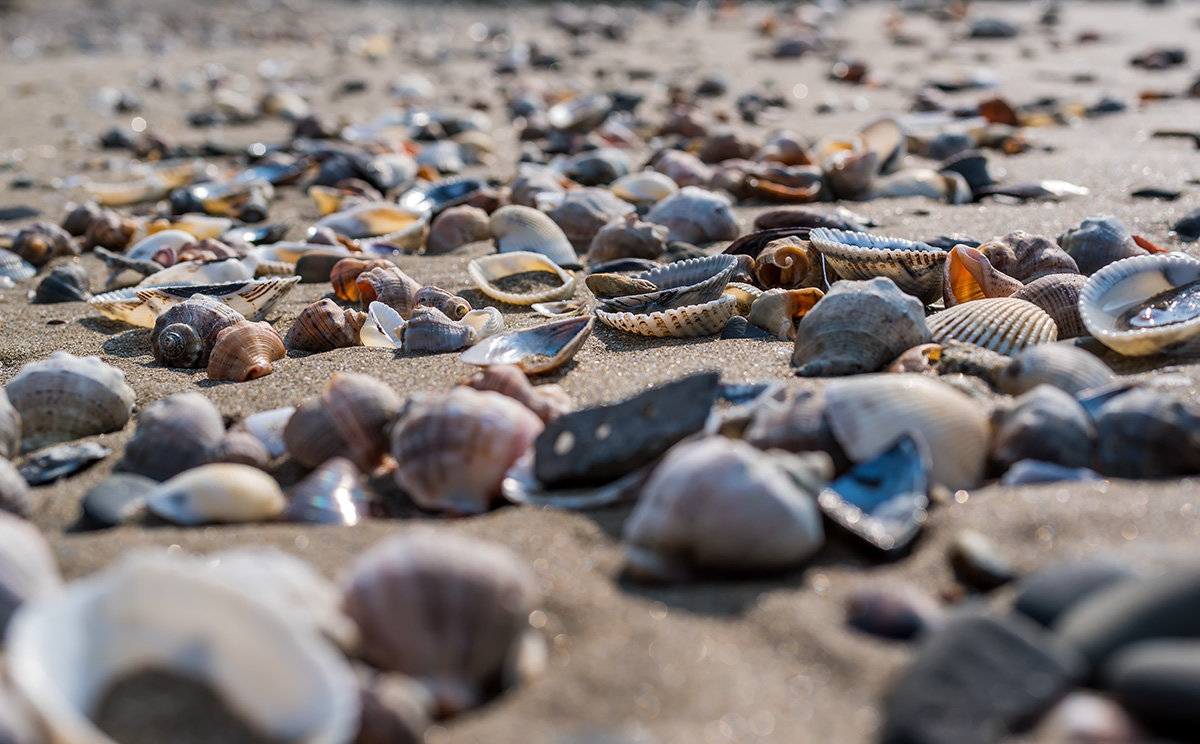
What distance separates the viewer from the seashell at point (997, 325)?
2.79 meters

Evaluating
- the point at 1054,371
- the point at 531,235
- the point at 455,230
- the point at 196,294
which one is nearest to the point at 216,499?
the point at 196,294

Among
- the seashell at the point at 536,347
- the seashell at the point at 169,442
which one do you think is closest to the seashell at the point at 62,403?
the seashell at the point at 169,442

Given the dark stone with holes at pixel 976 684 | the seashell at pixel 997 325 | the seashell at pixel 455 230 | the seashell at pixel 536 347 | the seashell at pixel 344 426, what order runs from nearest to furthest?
the dark stone with holes at pixel 976 684
the seashell at pixel 344 426
the seashell at pixel 997 325
the seashell at pixel 536 347
the seashell at pixel 455 230

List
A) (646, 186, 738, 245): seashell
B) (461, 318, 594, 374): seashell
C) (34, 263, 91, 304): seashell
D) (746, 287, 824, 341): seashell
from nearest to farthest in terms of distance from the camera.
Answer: (461, 318, 594, 374): seashell < (746, 287, 824, 341): seashell < (34, 263, 91, 304): seashell < (646, 186, 738, 245): seashell

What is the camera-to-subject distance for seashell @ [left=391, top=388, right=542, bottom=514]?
215 cm

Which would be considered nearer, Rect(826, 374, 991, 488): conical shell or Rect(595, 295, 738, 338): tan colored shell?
Rect(826, 374, 991, 488): conical shell

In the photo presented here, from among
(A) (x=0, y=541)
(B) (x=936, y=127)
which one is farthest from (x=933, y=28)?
(A) (x=0, y=541)

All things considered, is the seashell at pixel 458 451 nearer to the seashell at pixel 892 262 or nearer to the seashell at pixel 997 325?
the seashell at pixel 997 325

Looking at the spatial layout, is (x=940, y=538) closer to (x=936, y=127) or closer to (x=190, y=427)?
(x=190, y=427)

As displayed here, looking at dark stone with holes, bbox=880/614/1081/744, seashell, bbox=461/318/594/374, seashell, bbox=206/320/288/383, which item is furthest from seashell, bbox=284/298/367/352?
dark stone with holes, bbox=880/614/1081/744

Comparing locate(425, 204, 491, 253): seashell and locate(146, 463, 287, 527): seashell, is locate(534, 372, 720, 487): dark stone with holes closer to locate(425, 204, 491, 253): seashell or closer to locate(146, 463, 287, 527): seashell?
locate(146, 463, 287, 527): seashell

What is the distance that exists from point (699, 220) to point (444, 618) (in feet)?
10.1

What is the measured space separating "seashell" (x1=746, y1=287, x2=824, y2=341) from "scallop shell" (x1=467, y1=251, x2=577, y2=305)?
852 millimetres

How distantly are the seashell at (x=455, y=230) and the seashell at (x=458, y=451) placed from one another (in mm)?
2440
